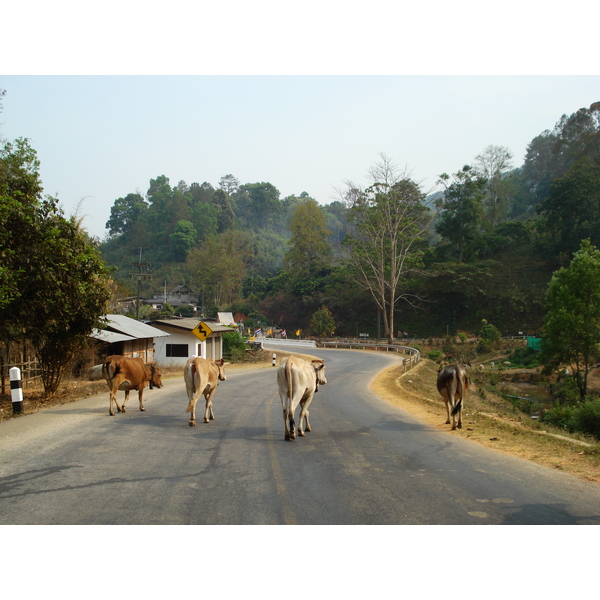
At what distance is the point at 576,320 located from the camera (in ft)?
116

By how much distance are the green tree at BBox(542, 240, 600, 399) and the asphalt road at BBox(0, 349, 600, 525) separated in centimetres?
2890

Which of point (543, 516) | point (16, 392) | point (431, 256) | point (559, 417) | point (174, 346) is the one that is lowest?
point (559, 417)

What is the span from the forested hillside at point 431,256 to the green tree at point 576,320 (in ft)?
55.5

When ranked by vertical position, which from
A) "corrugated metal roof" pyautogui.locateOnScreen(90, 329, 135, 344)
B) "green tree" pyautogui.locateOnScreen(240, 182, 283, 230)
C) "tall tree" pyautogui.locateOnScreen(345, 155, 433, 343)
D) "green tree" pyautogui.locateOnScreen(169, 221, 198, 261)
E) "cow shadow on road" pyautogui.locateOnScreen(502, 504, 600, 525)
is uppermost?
"green tree" pyautogui.locateOnScreen(240, 182, 283, 230)

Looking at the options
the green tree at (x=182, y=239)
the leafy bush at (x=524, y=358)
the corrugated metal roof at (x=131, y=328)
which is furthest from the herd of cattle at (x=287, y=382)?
the green tree at (x=182, y=239)

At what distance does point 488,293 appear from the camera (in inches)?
2482

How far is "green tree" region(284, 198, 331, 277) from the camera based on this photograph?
8338 cm

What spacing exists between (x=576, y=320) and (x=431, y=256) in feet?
107

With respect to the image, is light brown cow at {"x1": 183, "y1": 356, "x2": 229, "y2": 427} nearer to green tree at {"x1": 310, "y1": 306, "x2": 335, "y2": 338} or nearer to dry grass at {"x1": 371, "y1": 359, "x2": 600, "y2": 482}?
dry grass at {"x1": 371, "y1": 359, "x2": 600, "y2": 482}

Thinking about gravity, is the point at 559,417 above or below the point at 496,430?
below

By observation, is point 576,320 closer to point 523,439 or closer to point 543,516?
point 523,439

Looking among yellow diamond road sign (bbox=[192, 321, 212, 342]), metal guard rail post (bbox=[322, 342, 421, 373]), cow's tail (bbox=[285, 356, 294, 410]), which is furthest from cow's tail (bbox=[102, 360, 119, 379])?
metal guard rail post (bbox=[322, 342, 421, 373])

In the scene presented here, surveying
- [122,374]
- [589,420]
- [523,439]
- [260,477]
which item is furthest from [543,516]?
[589,420]

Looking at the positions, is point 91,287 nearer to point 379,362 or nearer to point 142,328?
point 142,328
